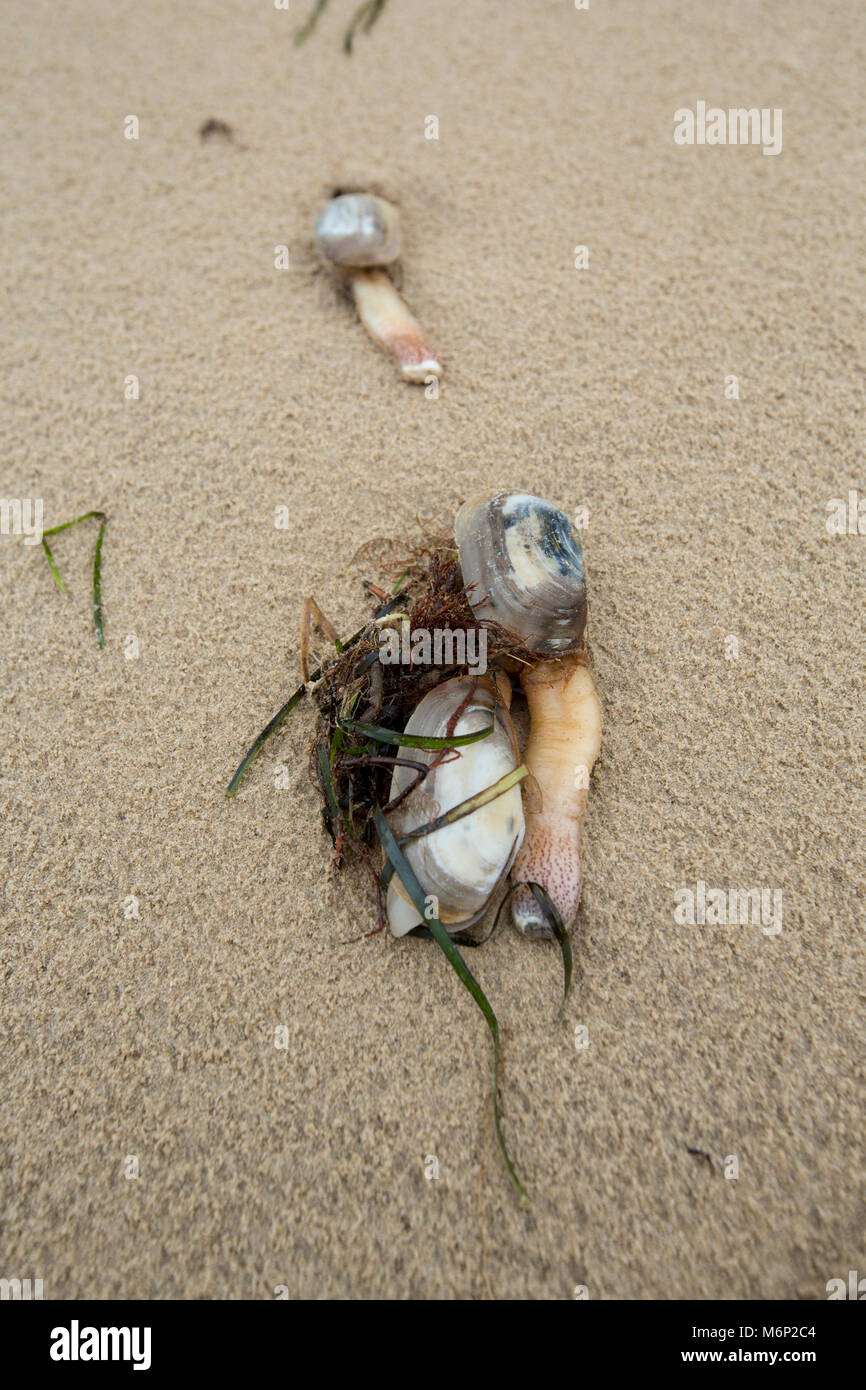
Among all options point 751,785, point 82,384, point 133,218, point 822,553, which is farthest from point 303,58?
point 751,785

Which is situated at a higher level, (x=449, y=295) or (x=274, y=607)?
(x=449, y=295)

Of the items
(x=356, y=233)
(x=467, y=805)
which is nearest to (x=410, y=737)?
(x=467, y=805)

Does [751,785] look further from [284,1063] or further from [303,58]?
[303,58]

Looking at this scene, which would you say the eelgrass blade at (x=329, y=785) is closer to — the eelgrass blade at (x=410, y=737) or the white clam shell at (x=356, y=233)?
the eelgrass blade at (x=410, y=737)

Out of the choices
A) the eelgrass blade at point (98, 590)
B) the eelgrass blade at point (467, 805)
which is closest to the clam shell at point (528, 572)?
the eelgrass blade at point (467, 805)
